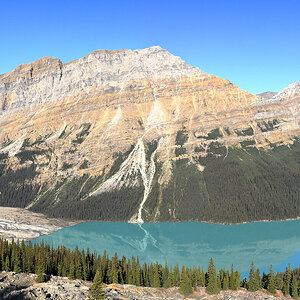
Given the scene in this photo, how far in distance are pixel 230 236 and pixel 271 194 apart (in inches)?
2029

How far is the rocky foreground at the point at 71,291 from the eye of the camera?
5516cm

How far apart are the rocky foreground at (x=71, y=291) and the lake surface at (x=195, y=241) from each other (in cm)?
3941

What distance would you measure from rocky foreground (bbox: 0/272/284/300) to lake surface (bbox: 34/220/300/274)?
39.4 meters

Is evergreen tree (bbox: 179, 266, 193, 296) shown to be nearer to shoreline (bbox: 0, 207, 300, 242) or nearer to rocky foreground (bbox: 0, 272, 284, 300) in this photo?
rocky foreground (bbox: 0, 272, 284, 300)

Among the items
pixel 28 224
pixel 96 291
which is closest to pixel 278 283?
pixel 96 291

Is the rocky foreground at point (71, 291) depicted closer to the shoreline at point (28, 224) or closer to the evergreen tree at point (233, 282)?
the evergreen tree at point (233, 282)

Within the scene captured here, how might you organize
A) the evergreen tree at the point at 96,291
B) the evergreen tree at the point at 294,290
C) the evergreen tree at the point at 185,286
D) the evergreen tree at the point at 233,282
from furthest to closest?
the evergreen tree at the point at 233,282
the evergreen tree at the point at 294,290
the evergreen tree at the point at 185,286
the evergreen tree at the point at 96,291

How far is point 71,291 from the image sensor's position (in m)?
59.8

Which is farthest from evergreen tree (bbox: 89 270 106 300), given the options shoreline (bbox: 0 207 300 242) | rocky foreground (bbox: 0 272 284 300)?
shoreline (bbox: 0 207 300 242)

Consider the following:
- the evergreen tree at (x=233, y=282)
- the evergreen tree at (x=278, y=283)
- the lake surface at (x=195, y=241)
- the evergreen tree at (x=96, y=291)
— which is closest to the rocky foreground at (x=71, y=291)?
the evergreen tree at (x=233, y=282)

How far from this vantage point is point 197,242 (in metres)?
147

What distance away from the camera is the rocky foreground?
55156 mm

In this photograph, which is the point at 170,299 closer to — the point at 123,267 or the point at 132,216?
the point at 123,267

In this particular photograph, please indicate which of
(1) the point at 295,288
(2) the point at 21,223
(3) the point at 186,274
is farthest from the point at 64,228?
(1) the point at 295,288
